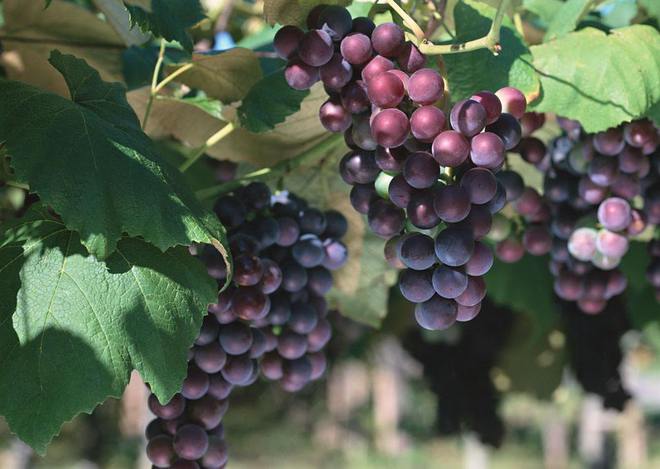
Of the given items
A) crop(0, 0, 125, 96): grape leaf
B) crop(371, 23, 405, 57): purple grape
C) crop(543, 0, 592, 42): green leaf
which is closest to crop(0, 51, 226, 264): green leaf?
crop(371, 23, 405, 57): purple grape

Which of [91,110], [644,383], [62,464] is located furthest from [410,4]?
[644,383]

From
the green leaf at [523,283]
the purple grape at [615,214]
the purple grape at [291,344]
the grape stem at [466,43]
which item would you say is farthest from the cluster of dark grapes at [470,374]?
the grape stem at [466,43]

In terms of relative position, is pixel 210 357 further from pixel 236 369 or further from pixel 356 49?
pixel 356 49

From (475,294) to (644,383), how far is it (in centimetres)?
1932

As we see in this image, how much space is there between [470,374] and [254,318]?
3.56ft

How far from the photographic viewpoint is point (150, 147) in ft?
2.93

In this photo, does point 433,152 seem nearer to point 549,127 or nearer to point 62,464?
point 549,127

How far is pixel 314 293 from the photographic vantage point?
46.4 inches

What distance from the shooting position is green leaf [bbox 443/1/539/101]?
→ 1.00 meters

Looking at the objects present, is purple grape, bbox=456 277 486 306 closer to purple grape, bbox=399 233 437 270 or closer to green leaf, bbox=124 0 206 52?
purple grape, bbox=399 233 437 270

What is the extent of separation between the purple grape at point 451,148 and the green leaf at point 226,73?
0.38 metres

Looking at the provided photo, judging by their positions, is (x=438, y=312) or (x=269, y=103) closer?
(x=438, y=312)

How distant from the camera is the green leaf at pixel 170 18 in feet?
3.20

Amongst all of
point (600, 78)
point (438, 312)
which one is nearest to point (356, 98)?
point (438, 312)
